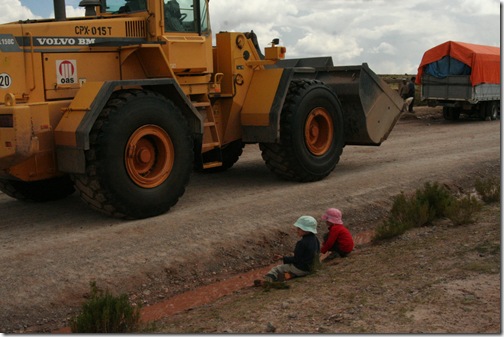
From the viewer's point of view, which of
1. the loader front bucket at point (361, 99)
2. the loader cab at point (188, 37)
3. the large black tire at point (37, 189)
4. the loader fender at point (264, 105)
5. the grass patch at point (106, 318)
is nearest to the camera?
the grass patch at point (106, 318)

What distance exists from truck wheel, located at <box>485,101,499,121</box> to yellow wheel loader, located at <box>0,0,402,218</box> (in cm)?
1291

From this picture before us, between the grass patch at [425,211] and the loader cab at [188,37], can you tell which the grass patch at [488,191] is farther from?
the loader cab at [188,37]

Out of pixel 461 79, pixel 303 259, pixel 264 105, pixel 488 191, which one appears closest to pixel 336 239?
pixel 303 259

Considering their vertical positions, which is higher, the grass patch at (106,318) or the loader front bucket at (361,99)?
the loader front bucket at (361,99)

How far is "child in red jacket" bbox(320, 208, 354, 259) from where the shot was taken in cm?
761

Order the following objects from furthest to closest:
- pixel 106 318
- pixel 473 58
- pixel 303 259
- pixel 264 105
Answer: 1. pixel 473 58
2. pixel 264 105
3. pixel 303 259
4. pixel 106 318

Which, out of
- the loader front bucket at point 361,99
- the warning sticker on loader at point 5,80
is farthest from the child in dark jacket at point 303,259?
the loader front bucket at point 361,99

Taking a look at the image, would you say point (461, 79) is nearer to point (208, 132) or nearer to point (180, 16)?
point (208, 132)

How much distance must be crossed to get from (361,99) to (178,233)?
497 cm

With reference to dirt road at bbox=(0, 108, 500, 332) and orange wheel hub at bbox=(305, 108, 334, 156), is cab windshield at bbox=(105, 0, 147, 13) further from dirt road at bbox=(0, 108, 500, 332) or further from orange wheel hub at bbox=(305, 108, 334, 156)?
orange wheel hub at bbox=(305, 108, 334, 156)

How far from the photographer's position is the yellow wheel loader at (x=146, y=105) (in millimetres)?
7641

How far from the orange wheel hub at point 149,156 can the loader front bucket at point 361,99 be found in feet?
11.5

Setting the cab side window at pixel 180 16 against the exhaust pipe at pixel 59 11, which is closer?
the exhaust pipe at pixel 59 11

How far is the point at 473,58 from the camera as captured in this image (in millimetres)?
21906
